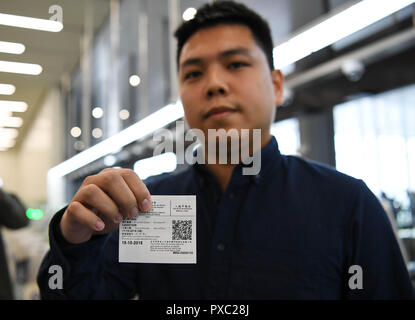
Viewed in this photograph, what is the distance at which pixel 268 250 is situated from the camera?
533mm

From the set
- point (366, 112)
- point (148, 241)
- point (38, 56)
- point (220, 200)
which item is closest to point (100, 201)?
point (148, 241)

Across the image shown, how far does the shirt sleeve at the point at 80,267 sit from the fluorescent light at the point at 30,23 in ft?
1.03

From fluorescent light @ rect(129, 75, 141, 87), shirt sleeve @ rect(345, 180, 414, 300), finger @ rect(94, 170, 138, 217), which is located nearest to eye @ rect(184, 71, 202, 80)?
fluorescent light @ rect(129, 75, 141, 87)

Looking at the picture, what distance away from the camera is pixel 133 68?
2.11ft

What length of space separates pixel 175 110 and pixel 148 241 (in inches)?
10.6

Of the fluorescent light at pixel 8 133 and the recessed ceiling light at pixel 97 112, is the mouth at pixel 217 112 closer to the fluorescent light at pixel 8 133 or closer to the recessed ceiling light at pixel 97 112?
the recessed ceiling light at pixel 97 112

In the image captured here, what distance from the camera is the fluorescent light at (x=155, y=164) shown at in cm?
51

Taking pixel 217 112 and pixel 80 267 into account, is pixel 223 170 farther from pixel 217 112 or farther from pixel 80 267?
pixel 80 267

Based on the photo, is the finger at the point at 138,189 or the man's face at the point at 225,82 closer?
the finger at the point at 138,189

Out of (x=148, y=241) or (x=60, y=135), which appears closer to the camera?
(x=148, y=241)

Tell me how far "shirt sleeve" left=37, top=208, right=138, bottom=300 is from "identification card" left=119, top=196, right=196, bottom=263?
0.19ft

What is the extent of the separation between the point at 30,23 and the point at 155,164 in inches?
13.0

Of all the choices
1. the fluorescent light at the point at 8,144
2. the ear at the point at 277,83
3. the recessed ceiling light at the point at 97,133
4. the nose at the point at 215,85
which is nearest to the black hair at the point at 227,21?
the ear at the point at 277,83
